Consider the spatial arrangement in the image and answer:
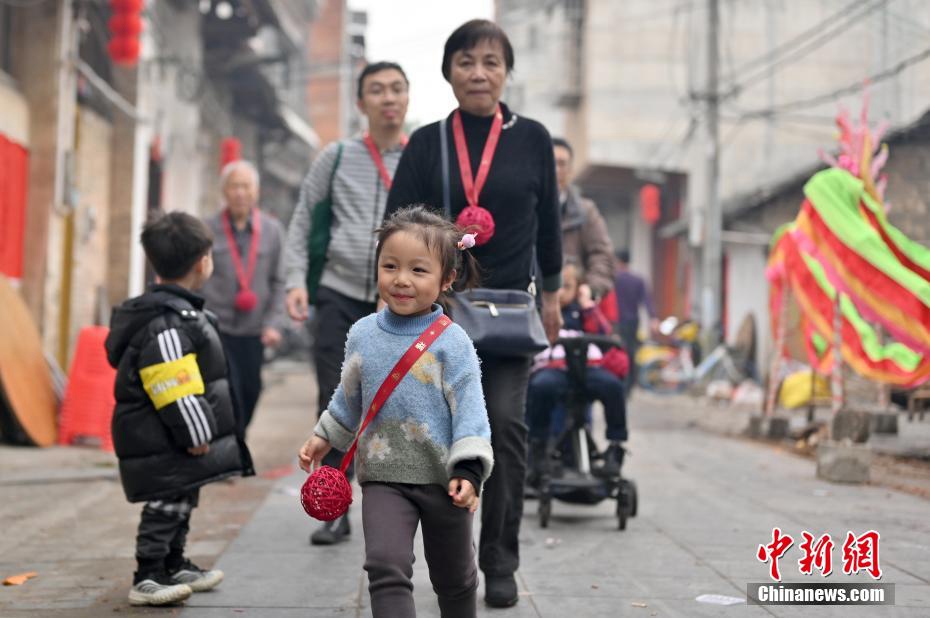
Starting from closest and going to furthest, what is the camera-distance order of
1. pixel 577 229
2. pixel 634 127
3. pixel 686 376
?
pixel 577 229 → pixel 686 376 → pixel 634 127

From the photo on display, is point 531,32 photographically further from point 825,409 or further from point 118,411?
point 118,411

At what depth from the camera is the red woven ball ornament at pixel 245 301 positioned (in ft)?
23.9

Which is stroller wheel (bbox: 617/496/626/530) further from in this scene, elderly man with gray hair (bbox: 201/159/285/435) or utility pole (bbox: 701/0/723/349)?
utility pole (bbox: 701/0/723/349)

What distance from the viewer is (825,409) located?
14.9 meters

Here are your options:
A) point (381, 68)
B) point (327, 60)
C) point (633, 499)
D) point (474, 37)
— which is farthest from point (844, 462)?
point (327, 60)

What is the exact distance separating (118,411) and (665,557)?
94.6 inches

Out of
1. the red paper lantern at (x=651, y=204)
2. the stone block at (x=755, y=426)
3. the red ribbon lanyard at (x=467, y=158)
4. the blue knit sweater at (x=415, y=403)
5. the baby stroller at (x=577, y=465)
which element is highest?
the red paper lantern at (x=651, y=204)

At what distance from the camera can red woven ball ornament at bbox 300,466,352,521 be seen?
329 cm

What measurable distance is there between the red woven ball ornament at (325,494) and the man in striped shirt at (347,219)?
232cm

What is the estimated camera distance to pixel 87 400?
32.0 feet

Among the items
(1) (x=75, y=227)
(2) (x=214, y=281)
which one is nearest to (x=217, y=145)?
(1) (x=75, y=227)

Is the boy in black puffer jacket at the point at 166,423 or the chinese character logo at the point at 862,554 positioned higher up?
the boy in black puffer jacket at the point at 166,423

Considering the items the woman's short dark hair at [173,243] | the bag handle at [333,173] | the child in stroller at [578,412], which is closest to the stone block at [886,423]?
the child in stroller at [578,412]

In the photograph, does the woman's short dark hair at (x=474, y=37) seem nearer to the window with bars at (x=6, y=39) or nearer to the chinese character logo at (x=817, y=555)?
the chinese character logo at (x=817, y=555)
